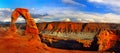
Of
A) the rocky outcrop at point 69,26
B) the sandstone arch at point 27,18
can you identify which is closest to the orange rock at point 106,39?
the sandstone arch at point 27,18

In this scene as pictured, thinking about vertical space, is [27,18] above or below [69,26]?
above

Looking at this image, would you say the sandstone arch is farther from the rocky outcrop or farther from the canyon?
the rocky outcrop

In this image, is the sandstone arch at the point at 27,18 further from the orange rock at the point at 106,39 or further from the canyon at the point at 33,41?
the orange rock at the point at 106,39

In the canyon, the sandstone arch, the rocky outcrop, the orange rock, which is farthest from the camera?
the rocky outcrop

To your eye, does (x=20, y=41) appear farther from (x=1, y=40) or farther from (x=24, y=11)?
(x=24, y=11)

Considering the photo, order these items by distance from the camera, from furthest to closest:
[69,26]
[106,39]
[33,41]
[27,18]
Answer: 1. [69,26]
2. [106,39]
3. [27,18]
4. [33,41]

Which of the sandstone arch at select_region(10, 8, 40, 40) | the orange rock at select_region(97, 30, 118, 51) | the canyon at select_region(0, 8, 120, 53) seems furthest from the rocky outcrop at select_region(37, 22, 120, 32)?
the sandstone arch at select_region(10, 8, 40, 40)

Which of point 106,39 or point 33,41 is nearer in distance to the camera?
point 33,41

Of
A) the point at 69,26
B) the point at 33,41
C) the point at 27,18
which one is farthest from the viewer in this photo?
the point at 69,26

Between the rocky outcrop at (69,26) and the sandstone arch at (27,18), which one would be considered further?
the rocky outcrop at (69,26)

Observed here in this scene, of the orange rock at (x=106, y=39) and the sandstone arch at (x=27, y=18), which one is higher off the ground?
the sandstone arch at (x=27, y=18)

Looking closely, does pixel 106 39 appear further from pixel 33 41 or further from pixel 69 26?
pixel 69 26

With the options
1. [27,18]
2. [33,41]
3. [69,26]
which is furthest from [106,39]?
[69,26]

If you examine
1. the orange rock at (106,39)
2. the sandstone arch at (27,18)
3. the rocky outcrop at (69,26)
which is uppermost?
the sandstone arch at (27,18)
